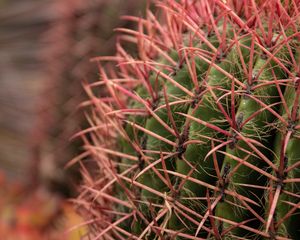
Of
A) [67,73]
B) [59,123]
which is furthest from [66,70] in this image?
[59,123]

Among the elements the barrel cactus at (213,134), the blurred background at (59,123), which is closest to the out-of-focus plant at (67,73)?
the blurred background at (59,123)

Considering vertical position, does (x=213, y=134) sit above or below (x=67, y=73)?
above

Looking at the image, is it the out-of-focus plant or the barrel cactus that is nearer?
the barrel cactus

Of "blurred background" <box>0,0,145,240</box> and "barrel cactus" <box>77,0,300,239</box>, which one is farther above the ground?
"barrel cactus" <box>77,0,300,239</box>

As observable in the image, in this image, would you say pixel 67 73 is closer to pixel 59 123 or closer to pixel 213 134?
pixel 59 123

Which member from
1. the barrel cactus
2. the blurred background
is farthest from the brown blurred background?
the barrel cactus

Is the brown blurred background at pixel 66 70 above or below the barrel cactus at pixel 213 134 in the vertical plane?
below

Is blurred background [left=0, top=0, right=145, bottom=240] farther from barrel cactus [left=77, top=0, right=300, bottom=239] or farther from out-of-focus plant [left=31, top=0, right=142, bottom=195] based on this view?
barrel cactus [left=77, top=0, right=300, bottom=239]

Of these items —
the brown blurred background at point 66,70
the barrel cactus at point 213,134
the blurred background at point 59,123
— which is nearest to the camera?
the barrel cactus at point 213,134

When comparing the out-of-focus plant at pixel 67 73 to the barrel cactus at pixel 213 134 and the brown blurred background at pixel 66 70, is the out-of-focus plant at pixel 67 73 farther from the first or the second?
the barrel cactus at pixel 213 134
